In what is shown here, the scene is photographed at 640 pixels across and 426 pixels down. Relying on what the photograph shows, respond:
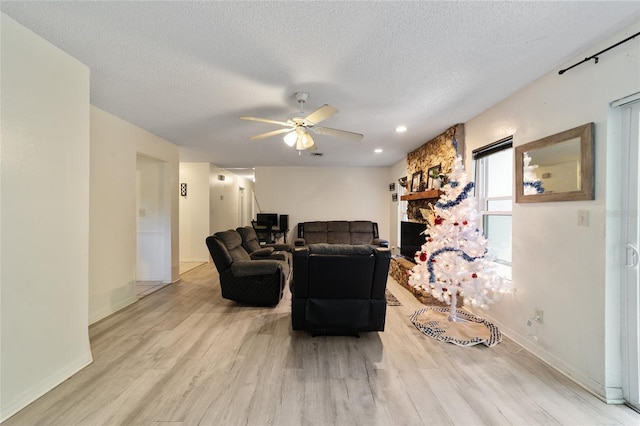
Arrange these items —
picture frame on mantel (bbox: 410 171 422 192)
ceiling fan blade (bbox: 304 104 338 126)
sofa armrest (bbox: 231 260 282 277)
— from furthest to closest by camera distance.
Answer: picture frame on mantel (bbox: 410 171 422 192)
sofa armrest (bbox: 231 260 282 277)
ceiling fan blade (bbox: 304 104 338 126)

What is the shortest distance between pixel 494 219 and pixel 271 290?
9.37 ft

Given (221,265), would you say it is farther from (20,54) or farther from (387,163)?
(387,163)

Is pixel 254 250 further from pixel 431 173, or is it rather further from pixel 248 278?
pixel 431 173

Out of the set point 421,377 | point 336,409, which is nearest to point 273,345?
point 336,409

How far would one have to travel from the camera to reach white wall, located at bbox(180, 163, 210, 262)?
635 centimetres

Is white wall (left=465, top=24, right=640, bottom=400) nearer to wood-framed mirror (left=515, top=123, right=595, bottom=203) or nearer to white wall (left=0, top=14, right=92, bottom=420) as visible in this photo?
wood-framed mirror (left=515, top=123, right=595, bottom=203)

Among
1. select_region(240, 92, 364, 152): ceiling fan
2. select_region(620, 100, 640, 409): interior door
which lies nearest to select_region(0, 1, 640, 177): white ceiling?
select_region(240, 92, 364, 152): ceiling fan

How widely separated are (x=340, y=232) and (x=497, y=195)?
3842 millimetres

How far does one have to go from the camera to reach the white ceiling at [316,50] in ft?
5.14

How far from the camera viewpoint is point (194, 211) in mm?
6387

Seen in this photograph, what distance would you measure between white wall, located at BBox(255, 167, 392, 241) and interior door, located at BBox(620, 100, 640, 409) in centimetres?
528

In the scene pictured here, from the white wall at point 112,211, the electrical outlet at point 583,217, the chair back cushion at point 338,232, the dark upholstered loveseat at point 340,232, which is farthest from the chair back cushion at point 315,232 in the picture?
the electrical outlet at point 583,217

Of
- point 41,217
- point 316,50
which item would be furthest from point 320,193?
point 41,217

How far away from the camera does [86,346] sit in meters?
2.19
